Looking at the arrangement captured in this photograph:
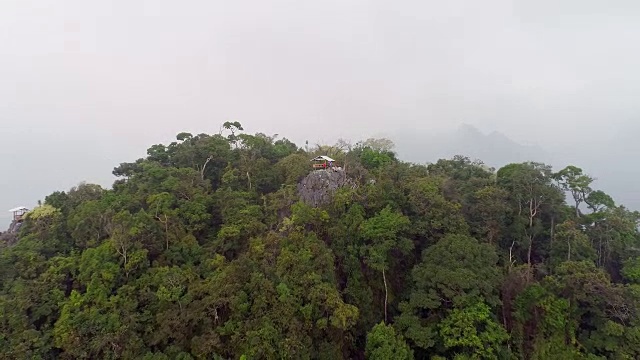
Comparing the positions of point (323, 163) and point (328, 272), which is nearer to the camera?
point (328, 272)

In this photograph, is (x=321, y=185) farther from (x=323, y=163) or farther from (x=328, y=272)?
(x=328, y=272)

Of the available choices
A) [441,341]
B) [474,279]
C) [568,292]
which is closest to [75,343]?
[441,341]

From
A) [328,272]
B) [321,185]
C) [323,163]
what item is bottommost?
[328,272]

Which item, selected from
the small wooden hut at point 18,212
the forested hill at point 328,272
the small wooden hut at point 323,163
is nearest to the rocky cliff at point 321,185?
the forested hill at point 328,272

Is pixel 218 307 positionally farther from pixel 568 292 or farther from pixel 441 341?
pixel 568 292

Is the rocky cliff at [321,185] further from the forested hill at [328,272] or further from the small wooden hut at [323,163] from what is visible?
Result: the small wooden hut at [323,163]

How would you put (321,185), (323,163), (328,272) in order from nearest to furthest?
(328,272) < (321,185) < (323,163)

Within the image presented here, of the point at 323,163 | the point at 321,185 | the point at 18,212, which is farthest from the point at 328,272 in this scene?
the point at 18,212

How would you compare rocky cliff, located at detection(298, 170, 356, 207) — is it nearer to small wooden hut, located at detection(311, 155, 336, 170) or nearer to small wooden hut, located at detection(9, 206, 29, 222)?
small wooden hut, located at detection(311, 155, 336, 170)
